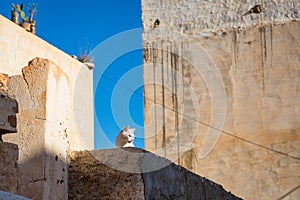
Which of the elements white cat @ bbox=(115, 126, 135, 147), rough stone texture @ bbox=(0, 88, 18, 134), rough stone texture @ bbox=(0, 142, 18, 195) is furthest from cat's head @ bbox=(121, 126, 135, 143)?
rough stone texture @ bbox=(0, 88, 18, 134)

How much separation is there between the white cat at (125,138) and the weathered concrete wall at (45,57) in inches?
45.0

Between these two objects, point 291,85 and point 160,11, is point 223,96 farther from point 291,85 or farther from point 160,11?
point 160,11

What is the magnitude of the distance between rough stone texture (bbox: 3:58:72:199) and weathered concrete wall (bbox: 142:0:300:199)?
19.6 ft

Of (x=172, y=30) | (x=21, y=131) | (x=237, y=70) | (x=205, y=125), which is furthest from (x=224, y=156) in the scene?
(x=21, y=131)

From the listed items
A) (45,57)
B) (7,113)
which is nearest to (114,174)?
(7,113)

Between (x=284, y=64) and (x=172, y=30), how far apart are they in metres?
2.05

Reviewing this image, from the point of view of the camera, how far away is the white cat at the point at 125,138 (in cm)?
534

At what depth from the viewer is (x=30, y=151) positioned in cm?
339

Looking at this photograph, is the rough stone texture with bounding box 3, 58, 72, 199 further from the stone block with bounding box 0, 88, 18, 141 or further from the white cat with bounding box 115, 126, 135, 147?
the white cat with bounding box 115, 126, 135, 147

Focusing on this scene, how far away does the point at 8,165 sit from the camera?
305cm

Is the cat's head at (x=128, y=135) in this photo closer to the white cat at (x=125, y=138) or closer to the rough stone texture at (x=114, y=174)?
the white cat at (x=125, y=138)

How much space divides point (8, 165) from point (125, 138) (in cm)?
236

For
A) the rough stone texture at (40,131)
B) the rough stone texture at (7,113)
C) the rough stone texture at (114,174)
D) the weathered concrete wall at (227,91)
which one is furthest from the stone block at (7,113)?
the weathered concrete wall at (227,91)

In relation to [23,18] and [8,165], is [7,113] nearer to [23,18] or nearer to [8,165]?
[8,165]
